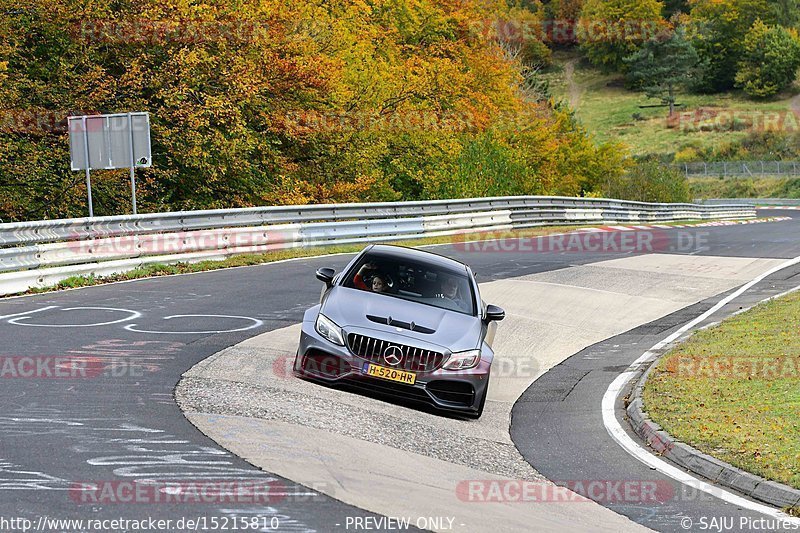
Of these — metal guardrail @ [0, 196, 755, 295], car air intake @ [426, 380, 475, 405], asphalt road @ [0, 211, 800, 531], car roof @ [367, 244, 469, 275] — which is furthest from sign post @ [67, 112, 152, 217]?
car air intake @ [426, 380, 475, 405]

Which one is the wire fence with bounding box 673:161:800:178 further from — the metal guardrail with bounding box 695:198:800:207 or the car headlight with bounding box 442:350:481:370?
the car headlight with bounding box 442:350:481:370

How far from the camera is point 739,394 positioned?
441 inches

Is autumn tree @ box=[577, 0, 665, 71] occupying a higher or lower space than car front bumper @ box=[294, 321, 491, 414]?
higher

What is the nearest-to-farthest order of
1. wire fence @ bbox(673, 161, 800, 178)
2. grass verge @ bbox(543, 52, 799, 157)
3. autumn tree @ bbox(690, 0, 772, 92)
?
wire fence @ bbox(673, 161, 800, 178) → grass verge @ bbox(543, 52, 799, 157) → autumn tree @ bbox(690, 0, 772, 92)

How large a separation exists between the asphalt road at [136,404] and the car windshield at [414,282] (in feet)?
4.68

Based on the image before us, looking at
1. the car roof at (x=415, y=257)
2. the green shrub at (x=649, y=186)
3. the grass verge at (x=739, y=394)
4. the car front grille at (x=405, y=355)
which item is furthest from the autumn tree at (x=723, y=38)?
the car front grille at (x=405, y=355)

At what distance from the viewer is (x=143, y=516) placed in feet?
20.2

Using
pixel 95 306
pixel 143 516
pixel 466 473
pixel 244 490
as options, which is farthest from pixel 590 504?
pixel 95 306

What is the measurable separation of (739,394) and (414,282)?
3715mm

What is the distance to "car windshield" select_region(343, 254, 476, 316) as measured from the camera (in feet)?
37.7

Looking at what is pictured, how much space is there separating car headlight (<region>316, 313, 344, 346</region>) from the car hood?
0.05m

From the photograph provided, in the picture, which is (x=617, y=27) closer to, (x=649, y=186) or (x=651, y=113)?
(x=651, y=113)

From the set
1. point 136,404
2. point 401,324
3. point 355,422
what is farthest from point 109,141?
point 355,422

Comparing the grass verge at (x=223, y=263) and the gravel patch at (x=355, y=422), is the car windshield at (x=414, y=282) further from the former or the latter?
the grass verge at (x=223, y=263)
